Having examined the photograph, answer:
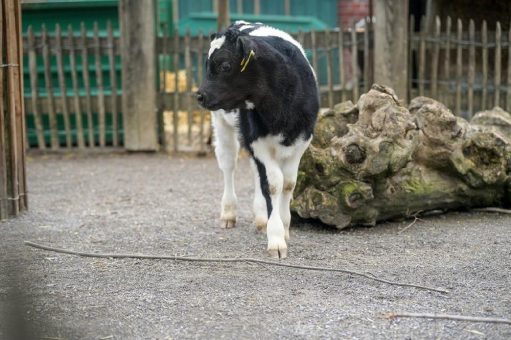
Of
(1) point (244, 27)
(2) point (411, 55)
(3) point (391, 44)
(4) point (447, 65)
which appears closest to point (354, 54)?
(3) point (391, 44)

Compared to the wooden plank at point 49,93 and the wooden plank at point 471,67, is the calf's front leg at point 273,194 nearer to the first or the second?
the wooden plank at point 471,67

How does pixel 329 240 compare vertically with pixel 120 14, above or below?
below

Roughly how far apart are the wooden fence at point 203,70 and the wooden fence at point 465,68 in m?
0.73

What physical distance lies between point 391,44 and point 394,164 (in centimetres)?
456

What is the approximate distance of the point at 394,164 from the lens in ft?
21.4

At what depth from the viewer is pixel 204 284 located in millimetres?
5059

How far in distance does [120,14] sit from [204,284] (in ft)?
22.4

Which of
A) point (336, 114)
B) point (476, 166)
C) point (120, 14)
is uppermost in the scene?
point (120, 14)

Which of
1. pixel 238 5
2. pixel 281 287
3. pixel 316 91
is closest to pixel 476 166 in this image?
pixel 316 91

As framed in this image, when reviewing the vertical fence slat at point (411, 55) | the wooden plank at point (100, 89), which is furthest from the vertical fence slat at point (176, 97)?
the vertical fence slat at point (411, 55)

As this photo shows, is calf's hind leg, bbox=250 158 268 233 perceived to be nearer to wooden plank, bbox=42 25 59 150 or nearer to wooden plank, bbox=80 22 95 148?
wooden plank, bbox=80 22 95 148

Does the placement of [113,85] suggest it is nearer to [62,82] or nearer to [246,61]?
[62,82]

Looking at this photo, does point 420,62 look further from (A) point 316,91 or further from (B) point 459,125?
(A) point 316,91

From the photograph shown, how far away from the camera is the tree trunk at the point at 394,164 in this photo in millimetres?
6484
